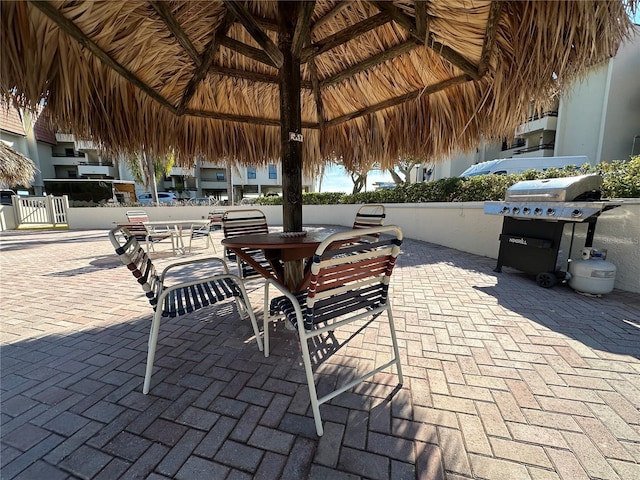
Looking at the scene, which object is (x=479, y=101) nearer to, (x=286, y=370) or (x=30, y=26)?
(x=286, y=370)

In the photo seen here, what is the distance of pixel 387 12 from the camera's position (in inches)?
74.9

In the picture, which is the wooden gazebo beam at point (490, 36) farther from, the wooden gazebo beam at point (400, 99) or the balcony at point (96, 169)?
the balcony at point (96, 169)

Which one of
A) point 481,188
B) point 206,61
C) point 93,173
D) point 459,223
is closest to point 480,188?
point 481,188

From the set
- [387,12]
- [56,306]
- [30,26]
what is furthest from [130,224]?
[387,12]

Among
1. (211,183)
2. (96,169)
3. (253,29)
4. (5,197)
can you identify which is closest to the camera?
(253,29)

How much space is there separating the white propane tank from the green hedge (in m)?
1.16

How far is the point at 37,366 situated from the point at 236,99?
3.23 metres

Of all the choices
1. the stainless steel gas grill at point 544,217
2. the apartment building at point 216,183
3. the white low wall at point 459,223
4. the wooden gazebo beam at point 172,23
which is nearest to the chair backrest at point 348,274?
the wooden gazebo beam at point 172,23

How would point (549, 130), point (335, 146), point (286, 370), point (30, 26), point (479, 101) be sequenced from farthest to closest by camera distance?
point (549, 130), point (335, 146), point (479, 101), point (286, 370), point (30, 26)

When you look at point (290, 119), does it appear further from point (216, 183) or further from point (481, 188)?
point (216, 183)

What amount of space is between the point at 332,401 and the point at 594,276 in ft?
11.4

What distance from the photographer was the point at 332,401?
5.05 ft

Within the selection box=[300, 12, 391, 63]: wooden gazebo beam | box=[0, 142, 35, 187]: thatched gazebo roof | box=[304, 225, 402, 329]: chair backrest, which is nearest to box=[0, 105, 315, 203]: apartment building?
box=[0, 142, 35, 187]: thatched gazebo roof

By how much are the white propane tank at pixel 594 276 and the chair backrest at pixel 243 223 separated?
3862mm
